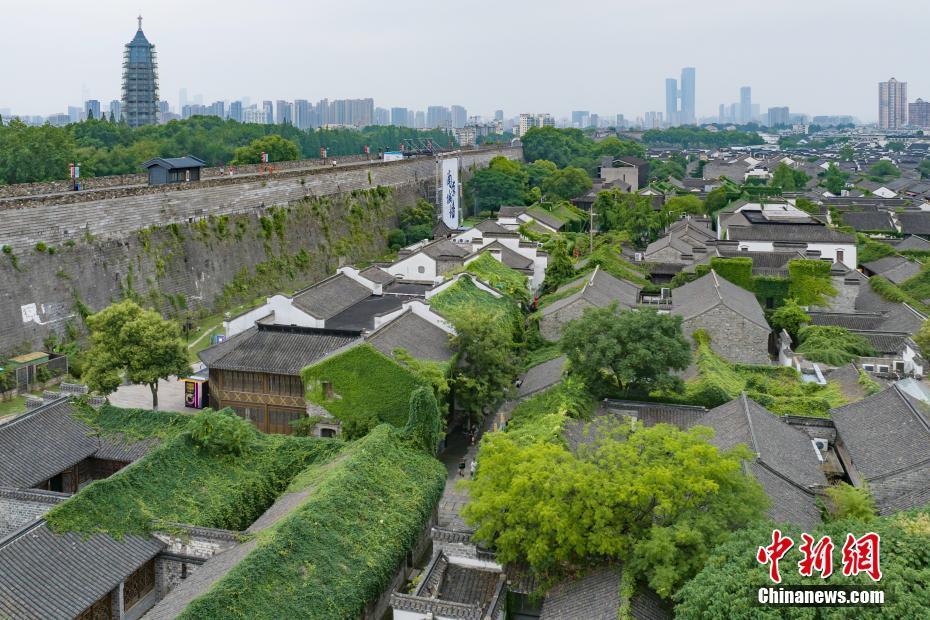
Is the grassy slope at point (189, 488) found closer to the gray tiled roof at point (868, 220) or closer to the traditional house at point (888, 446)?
the traditional house at point (888, 446)

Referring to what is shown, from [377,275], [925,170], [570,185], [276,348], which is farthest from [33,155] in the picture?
[925,170]

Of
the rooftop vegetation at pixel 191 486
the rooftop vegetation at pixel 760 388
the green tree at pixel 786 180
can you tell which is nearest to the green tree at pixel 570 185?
the green tree at pixel 786 180

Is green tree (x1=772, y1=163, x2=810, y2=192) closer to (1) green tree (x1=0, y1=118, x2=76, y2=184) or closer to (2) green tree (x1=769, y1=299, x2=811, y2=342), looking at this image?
(2) green tree (x1=769, y1=299, x2=811, y2=342)

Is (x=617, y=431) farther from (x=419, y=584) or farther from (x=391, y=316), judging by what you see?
(x=391, y=316)

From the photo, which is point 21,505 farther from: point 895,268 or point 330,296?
point 895,268

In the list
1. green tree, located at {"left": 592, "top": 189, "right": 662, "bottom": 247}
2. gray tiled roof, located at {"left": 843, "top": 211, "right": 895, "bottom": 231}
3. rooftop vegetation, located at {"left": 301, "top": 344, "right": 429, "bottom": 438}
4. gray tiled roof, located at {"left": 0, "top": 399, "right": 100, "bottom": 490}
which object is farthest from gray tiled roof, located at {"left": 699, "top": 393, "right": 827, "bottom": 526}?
gray tiled roof, located at {"left": 843, "top": 211, "right": 895, "bottom": 231}
